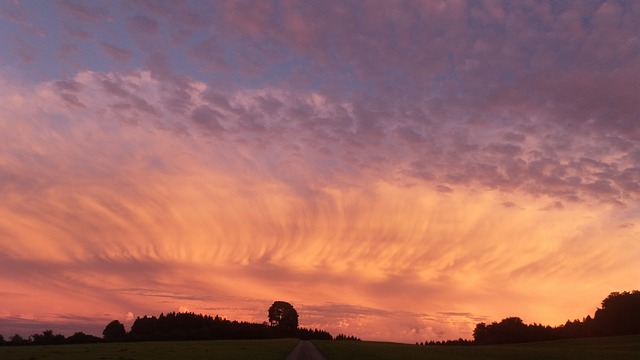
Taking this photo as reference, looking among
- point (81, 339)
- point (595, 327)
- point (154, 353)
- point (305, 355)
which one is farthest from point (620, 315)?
point (81, 339)

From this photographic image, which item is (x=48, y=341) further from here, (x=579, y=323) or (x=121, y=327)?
(x=579, y=323)

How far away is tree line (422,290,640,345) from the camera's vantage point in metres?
159

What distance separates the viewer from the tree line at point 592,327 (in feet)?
522

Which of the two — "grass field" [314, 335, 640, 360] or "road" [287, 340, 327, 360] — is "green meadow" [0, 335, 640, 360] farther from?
"road" [287, 340, 327, 360]

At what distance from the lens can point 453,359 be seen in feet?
208

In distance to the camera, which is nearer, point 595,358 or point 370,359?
point 370,359

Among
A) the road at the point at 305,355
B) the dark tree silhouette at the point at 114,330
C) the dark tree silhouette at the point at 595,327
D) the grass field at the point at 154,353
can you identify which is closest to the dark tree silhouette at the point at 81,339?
the dark tree silhouette at the point at 114,330

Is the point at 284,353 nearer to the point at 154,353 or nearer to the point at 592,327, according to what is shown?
the point at 154,353

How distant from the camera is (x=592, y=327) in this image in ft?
543

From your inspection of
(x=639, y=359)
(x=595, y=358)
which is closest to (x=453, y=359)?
(x=595, y=358)

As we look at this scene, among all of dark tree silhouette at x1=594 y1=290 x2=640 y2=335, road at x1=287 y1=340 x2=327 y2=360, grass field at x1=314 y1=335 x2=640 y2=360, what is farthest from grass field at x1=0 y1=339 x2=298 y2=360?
dark tree silhouette at x1=594 y1=290 x2=640 y2=335

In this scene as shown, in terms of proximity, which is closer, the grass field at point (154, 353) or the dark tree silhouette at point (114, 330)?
the grass field at point (154, 353)

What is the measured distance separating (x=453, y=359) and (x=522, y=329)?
120m

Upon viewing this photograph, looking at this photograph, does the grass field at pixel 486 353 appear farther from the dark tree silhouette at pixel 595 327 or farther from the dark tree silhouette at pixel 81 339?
the dark tree silhouette at pixel 81 339
